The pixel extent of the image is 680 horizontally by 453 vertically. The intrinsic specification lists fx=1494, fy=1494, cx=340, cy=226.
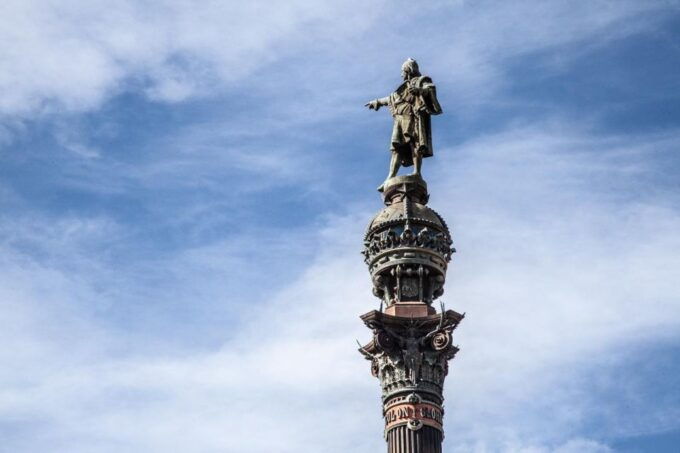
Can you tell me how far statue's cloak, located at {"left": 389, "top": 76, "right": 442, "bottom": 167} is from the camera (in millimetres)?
44781

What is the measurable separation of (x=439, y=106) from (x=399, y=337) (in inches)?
317

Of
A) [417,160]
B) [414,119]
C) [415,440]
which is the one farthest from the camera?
[414,119]

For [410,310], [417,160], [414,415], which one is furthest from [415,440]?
[417,160]

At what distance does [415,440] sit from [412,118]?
1052cm

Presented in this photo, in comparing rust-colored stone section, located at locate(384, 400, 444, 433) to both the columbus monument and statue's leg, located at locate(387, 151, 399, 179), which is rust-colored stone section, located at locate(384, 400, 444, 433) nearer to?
the columbus monument

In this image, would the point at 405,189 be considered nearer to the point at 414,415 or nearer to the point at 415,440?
the point at 414,415

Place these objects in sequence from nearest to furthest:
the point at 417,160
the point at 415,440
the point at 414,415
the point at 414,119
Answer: the point at 415,440, the point at 414,415, the point at 417,160, the point at 414,119

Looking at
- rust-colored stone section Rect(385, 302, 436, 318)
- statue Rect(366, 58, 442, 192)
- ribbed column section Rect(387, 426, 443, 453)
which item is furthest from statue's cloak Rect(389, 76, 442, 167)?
ribbed column section Rect(387, 426, 443, 453)

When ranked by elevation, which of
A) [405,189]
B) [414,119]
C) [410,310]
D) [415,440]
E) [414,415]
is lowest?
[415,440]

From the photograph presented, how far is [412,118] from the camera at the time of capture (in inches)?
1772

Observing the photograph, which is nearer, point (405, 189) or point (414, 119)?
point (405, 189)

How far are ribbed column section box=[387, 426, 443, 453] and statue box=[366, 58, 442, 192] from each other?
8096 mm

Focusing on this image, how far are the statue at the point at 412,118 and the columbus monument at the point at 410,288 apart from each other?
30mm

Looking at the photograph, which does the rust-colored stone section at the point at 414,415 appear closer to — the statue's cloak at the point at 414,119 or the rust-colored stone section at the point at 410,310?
the rust-colored stone section at the point at 410,310
